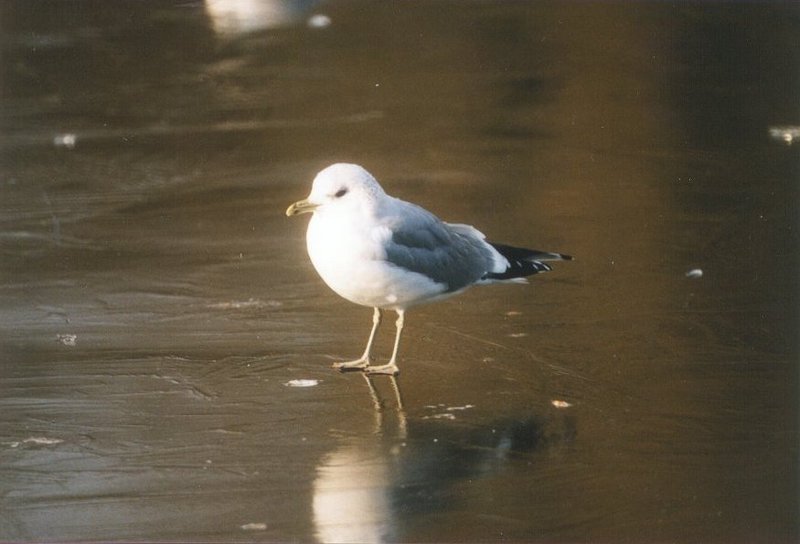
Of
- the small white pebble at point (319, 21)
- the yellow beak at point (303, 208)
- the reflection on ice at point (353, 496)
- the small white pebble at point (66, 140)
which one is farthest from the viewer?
the small white pebble at point (319, 21)

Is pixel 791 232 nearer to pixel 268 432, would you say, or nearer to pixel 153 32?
pixel 268 432

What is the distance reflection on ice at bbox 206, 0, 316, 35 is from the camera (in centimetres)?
1169

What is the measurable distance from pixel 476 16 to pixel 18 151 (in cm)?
444

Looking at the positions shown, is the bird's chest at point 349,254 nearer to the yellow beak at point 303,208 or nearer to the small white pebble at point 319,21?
the yellow beak at point 303,208

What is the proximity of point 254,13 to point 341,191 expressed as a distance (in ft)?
21.8

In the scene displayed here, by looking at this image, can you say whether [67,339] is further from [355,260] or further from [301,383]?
[355,260]

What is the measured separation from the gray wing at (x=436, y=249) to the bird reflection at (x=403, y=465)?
641mm

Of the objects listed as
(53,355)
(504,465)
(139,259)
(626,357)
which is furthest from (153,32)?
(504,465)

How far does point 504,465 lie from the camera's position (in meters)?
4.80

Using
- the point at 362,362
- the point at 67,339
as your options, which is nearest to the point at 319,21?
the point at 67,339

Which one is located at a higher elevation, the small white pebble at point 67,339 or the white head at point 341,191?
the white head at point 341,191

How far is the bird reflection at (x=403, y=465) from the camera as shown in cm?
441

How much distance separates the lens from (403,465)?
4797 millimetres

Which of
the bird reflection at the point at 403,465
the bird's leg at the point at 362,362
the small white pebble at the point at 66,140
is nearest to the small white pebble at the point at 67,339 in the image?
the bird's leg at the point at 362,362
